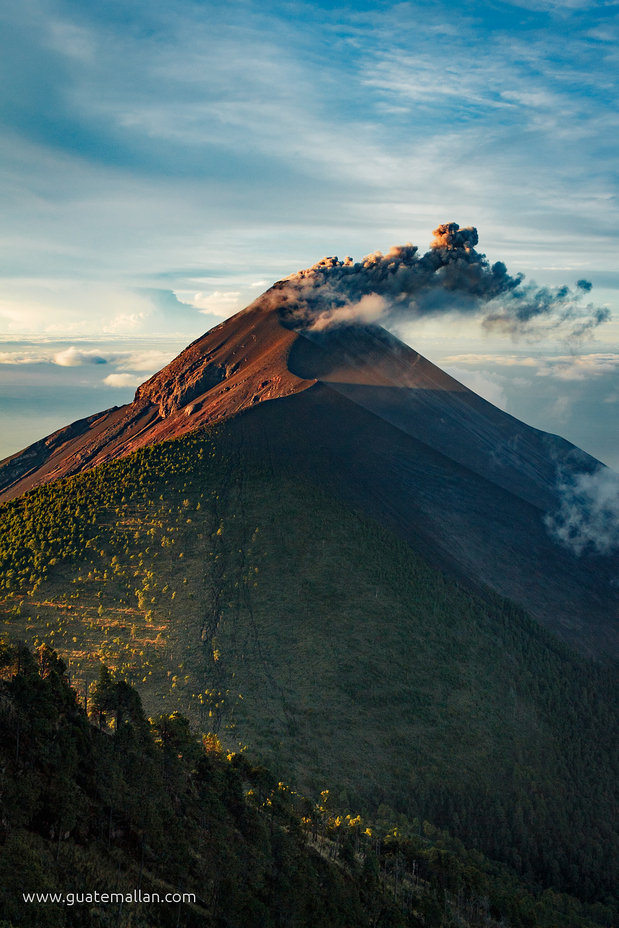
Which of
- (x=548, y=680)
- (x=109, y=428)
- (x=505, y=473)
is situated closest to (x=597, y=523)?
(x=505, y=473)

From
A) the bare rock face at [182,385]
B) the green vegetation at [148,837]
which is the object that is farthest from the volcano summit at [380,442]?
the green vegetation at [148,837]

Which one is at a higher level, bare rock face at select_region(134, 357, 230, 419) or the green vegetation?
bare rock face at select_region(134, 357, 230, 419)

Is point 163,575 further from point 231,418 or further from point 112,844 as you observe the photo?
point 112,844

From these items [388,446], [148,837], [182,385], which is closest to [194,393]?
[182,385]

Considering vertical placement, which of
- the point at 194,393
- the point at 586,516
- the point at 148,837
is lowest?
the point at 148,837

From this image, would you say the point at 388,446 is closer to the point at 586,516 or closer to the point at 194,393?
the point at 194,393

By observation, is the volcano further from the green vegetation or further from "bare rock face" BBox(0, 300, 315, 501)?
the green vegetation

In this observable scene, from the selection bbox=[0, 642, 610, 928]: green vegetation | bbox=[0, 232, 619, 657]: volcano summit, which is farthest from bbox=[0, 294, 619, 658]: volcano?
bbox=[0, 642, 610, 928]: green vegetation
